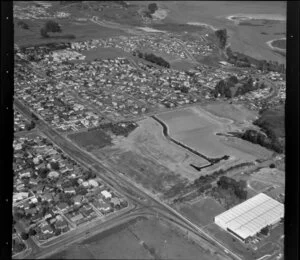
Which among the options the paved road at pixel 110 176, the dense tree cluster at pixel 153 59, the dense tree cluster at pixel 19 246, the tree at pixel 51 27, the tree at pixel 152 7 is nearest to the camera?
the dense tree cluster at pixel 19 246

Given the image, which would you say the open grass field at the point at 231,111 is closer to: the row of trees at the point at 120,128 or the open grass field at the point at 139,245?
the row of trees at the point at 120,128

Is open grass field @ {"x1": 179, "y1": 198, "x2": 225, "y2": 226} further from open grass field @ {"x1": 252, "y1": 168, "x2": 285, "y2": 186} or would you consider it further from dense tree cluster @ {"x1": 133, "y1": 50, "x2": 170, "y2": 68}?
dense tree cluster @ {"x1": 133, "y1": 50, "x2": 170, "y2": 68}

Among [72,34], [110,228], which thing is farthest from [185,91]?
[72,34]

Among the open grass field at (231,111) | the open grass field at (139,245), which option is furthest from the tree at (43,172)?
the open grass field at (231,111)

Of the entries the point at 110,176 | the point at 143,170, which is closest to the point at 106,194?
the point at 110,176

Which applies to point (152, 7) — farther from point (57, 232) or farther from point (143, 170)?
point (57, 232)
